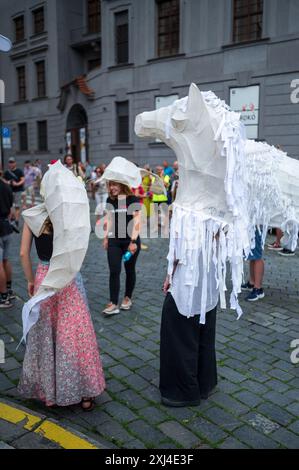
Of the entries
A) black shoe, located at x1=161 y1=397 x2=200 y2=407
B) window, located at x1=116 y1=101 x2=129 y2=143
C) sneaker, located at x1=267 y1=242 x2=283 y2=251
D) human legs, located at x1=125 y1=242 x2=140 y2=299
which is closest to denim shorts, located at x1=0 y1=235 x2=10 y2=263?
human legs, located at x1=125 y1=242 x2=140 y2=299

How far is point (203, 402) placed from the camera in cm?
335

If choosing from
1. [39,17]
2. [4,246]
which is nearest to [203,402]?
[4,246]

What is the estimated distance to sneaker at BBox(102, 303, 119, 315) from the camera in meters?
5.14

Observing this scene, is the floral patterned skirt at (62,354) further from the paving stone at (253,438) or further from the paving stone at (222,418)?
the paving stone at (253,438)

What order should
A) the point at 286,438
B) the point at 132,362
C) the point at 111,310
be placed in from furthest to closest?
the point at 111,310
the point at 132,362
the point at 286,438

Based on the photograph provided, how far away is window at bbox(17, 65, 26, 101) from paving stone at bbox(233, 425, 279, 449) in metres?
25.0

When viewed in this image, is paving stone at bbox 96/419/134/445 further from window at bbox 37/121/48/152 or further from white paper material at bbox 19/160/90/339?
window at bbox 37/121/48/152

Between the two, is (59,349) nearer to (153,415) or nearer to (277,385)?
(153,415)

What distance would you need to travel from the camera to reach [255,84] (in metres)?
15.6

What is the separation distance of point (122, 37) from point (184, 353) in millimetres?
19175

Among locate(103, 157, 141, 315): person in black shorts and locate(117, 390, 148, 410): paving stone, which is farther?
locate(103, 157, 141, 315): person in black shorts

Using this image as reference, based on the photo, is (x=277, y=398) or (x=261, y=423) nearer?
(x=261, y=423)

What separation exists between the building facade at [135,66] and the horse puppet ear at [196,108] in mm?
9035

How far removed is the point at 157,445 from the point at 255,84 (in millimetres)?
15036
